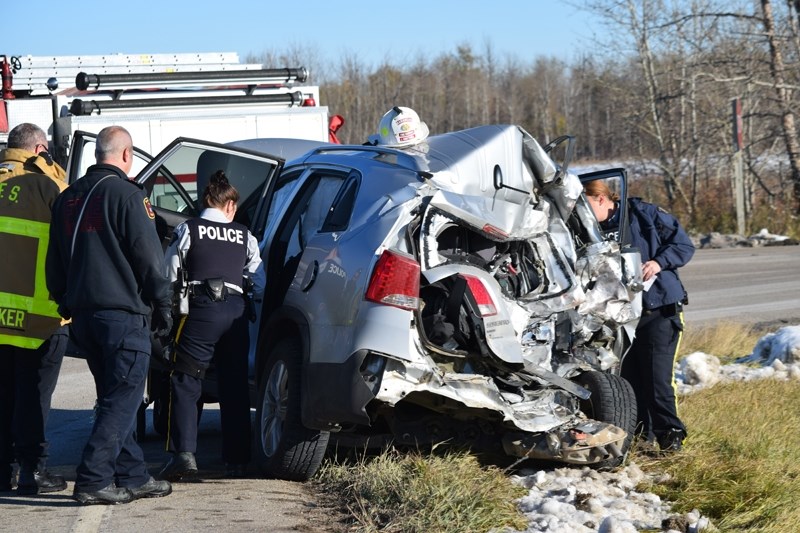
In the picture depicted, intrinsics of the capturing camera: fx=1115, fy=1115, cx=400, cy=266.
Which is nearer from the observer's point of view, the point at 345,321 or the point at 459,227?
the point at 345,321

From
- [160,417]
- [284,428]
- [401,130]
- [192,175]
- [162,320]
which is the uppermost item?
[401,130]

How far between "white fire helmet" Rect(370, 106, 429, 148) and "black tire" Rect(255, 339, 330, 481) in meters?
1.39

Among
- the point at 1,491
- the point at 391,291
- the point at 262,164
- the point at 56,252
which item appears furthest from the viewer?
the point at 262,164

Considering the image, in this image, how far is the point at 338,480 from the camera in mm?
6109

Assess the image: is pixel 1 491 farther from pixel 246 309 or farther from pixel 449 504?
pixel 449 504

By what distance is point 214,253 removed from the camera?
639cm

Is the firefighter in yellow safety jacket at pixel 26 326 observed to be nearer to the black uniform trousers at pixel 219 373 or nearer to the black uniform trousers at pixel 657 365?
the black uniform trousers at pixel 219 373

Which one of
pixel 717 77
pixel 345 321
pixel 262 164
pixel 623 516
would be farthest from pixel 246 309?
pixel 717 77

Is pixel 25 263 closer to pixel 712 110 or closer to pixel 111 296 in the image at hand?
pixel 111 296

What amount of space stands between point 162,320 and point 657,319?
3.13 m

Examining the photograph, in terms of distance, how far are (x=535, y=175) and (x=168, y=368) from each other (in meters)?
2.43

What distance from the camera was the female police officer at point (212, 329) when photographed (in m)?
6.36

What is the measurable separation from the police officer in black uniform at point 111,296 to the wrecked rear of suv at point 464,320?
831 millimetres

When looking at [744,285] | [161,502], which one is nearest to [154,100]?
[161,502]
